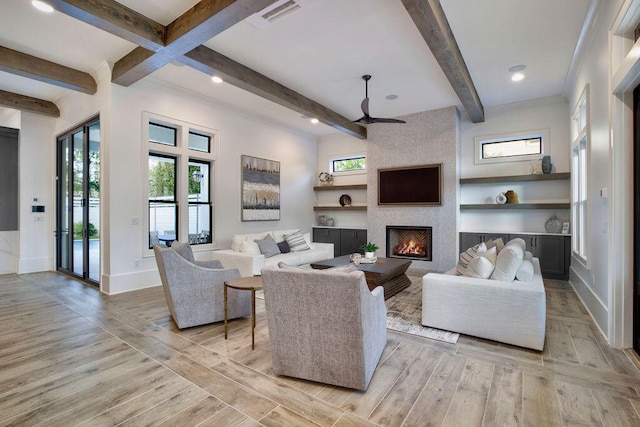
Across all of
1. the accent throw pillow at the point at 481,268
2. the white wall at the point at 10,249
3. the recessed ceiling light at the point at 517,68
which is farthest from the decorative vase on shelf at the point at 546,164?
the white wall at the point at 10,249

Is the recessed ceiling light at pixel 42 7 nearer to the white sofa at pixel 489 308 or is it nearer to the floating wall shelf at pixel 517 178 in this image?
the white sofa at pixel 489 308

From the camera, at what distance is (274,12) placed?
3152mm

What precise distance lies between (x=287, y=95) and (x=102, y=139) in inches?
110

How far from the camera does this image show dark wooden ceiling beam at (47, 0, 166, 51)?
9.06 feet

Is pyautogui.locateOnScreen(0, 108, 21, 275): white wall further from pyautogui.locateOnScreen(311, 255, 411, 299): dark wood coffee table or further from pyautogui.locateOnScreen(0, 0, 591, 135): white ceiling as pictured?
pyautogui.locateOnScreen(311, 255, 411, 299): dark wood coffee table

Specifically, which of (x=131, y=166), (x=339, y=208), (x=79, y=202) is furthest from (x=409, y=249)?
(x=79, y=202)

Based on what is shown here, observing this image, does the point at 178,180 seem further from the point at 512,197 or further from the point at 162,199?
the point at 512,197

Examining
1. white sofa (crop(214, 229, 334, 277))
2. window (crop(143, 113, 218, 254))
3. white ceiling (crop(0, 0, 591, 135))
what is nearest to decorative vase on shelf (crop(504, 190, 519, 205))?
white ceiling (crop(0, 0, 591, 135))

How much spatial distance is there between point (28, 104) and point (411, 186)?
7.16 meters

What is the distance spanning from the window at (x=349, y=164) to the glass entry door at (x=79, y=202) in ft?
16.7

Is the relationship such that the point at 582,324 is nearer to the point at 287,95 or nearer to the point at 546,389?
the point at 546,389

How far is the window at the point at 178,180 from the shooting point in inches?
197

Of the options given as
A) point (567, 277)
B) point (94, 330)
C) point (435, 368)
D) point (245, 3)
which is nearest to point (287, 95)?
point (245, 3)

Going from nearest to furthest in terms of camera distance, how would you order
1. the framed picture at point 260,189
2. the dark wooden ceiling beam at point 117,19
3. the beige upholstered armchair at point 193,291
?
the dark wooden ceiling beam at point 117,19 → the beige upholstered armchair at point 193,291 → the framed picture at point 260,189
